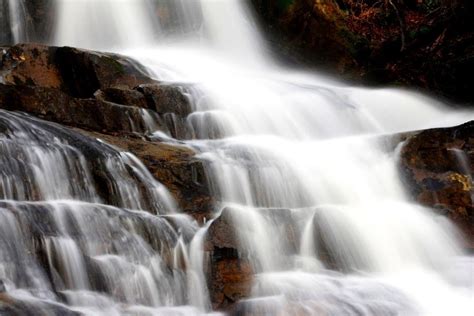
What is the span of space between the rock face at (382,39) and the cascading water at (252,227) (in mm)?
3718

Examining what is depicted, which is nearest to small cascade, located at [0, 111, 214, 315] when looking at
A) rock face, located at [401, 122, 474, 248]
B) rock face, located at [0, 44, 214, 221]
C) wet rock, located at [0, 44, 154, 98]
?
rock face, located at [0, 44, 214, 221]

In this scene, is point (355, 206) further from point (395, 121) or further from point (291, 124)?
point (395, 121)

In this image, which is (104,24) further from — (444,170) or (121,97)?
(444,170)

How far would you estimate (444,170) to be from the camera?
7105 mm

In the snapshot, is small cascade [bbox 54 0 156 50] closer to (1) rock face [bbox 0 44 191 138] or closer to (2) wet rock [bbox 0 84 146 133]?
(1) rock face [bbox 0 44 191 138]

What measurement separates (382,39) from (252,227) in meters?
10.3

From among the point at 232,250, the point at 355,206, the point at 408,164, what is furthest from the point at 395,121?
the point at 232,250

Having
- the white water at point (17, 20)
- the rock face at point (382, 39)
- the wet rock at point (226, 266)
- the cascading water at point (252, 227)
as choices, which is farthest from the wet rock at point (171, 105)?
the white water at point (17, 20)

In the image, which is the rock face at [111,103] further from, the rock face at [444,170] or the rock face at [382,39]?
the rock face at [382,39]

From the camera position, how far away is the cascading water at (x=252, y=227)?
14.9ft

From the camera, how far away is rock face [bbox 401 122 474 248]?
677cm

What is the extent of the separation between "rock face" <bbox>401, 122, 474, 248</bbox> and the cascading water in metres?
0.20

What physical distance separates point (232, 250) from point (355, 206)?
2.23 m

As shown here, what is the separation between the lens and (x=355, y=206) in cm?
690
